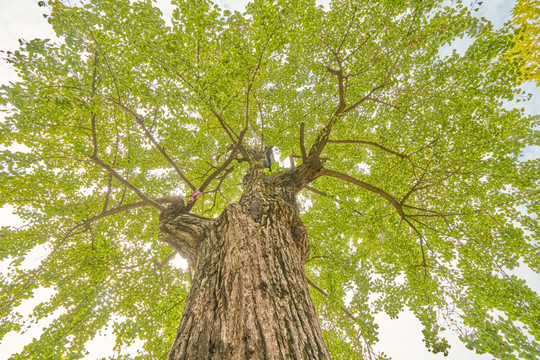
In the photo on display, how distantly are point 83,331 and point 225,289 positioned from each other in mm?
4645

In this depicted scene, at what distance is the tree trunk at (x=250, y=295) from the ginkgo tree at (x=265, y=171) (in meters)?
0.02

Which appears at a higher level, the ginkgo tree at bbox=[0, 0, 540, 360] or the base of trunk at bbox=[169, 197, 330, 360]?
the ginkgo tree at bbox=[0, 0, 540, 360]

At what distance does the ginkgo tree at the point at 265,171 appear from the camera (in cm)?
271

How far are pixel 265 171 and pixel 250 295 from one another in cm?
259

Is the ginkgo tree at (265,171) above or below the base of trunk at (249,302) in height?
above

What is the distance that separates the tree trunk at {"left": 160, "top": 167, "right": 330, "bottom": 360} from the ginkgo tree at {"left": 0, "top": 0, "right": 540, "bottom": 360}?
0.02m

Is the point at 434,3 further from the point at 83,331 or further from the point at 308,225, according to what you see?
the point at 83,331

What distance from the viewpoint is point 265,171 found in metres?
4.07

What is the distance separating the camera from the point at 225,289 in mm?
1862

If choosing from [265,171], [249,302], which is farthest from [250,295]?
[265,171]

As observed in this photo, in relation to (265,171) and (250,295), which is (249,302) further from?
(265,171)

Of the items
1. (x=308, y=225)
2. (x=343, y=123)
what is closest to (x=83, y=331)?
(x=308, y=225)

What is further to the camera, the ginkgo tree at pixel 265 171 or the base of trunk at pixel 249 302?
the ginkgo tree at pixel 265 171

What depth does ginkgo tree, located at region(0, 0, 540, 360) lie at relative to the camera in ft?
8.88
